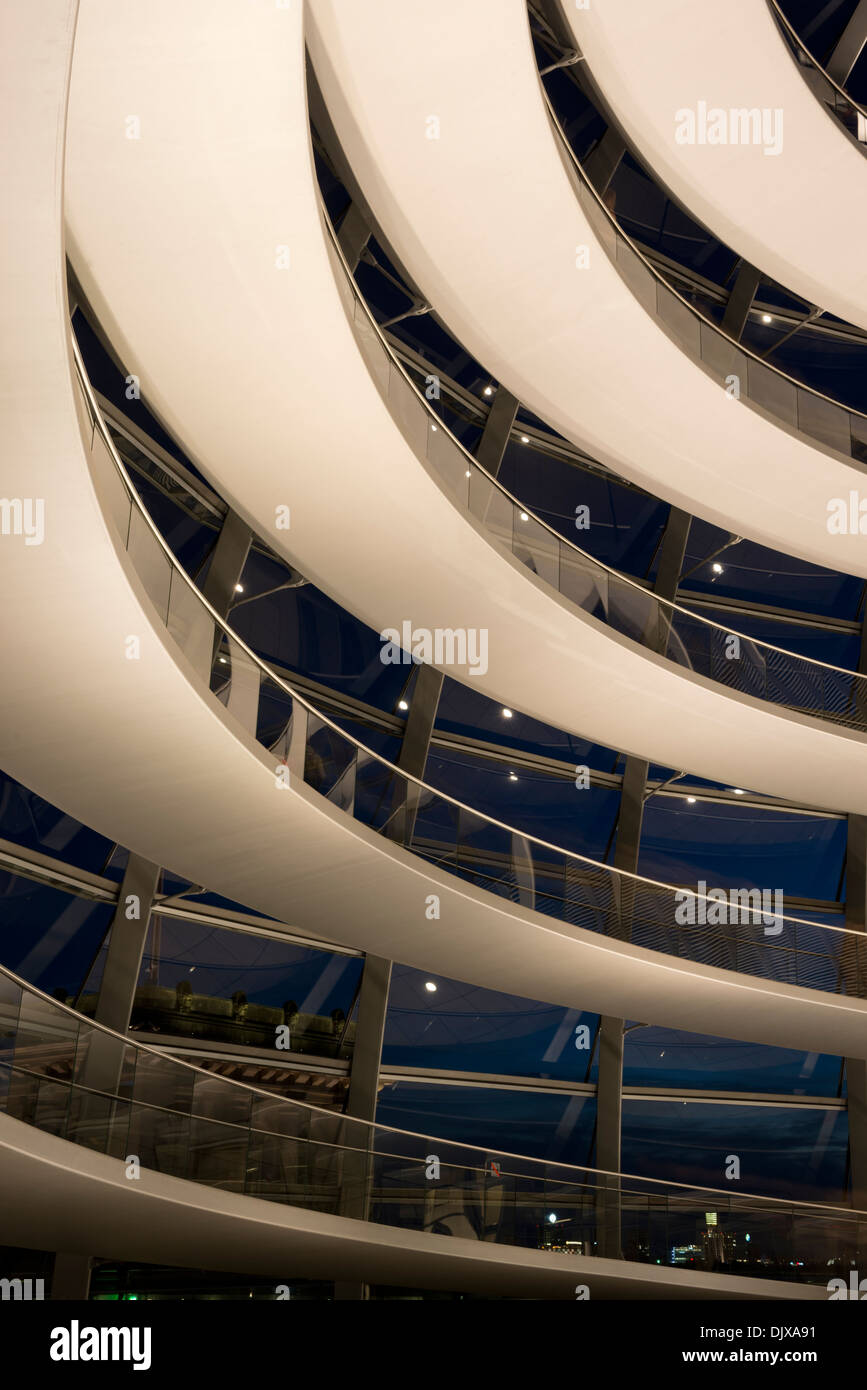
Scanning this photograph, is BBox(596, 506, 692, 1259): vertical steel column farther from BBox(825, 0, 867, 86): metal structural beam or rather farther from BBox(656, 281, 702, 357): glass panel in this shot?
BBox(825, 0, 867, 86): metal structural beam

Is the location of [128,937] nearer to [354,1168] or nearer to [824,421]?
[354,1168]

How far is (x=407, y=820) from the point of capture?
14383 millimetres

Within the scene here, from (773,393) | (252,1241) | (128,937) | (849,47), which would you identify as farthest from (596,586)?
(849,47)

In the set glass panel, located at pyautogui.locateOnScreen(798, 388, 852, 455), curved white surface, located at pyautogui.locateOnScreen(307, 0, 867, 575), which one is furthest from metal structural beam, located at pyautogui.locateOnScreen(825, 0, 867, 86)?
glass panel, located at pyautogui.locateOnScreen(798, 388, 852, 455)

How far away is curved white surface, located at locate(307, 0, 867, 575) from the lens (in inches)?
450

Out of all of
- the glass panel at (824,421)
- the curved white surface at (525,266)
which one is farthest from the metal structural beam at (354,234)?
the glass panel at (824,421)

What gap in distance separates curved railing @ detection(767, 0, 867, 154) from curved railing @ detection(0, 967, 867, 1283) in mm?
12508

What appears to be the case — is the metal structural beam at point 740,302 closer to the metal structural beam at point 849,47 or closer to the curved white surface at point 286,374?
the metal structural beam at point 849,47

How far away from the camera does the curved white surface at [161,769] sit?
6.22 m

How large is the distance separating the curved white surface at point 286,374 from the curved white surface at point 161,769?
245cm

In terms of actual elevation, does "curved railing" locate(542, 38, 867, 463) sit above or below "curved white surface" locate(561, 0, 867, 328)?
below

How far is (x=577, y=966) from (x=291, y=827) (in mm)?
4980

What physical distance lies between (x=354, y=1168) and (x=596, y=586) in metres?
7.20
